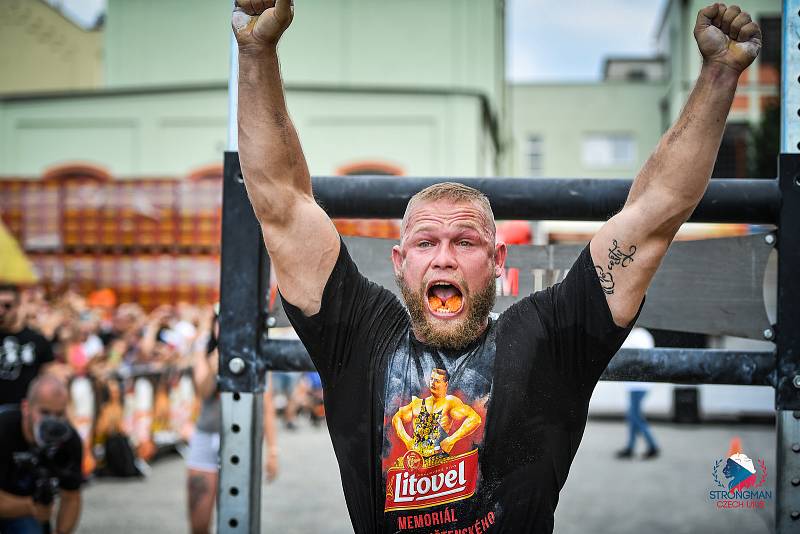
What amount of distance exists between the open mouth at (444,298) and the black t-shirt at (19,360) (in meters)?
5.60

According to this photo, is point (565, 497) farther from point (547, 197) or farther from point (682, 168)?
point (682, 168)

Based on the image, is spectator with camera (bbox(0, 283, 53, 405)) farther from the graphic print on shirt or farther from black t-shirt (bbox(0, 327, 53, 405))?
the graphic print on shirt

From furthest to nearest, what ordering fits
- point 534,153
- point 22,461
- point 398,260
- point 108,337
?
point 534,153
point 108,337
point 22,461
point 398,260

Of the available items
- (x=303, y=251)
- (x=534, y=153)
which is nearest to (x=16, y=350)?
(x=303, y=251)

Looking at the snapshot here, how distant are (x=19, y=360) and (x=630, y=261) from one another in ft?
19.7

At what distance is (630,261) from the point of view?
168 cm

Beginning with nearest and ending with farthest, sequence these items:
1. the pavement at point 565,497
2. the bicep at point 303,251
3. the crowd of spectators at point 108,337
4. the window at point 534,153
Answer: the bicep at point 303,251 < the pavement at point 565,497 < the crowd of spectators at point 108,337 < the window at point 534,153

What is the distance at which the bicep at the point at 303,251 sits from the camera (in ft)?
5.67

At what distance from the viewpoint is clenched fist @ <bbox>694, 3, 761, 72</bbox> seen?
165cm

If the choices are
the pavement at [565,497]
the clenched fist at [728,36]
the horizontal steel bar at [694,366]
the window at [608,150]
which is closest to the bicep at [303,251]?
the horizontal steel bar at [694,366]

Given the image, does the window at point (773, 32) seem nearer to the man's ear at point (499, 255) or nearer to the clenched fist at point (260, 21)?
the man's ear at point (499, 255)

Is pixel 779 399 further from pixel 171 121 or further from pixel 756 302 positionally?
pixel 171 121

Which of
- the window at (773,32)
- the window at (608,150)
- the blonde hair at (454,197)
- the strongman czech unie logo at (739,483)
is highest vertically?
the window at (608,150)

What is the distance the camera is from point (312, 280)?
5.73 ft
